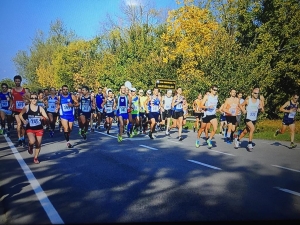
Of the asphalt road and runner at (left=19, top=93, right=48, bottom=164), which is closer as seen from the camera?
the asphalt road

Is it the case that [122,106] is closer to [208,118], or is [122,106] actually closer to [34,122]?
[208,118]

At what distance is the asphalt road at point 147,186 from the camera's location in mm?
4336

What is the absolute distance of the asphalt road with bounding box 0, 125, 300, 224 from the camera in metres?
4.34

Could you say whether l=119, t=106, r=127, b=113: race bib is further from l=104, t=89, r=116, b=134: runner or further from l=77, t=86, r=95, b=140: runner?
l=104, t=89, r=116, b=134: runner

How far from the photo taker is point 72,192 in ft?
17.6

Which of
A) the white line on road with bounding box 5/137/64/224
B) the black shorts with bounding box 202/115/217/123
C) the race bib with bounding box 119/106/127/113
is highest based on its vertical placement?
the race bib with bounding box 119/106/127/113

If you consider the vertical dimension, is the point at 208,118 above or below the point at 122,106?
below

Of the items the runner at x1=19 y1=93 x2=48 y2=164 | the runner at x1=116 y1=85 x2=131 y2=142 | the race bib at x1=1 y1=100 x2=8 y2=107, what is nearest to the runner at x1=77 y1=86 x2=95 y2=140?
the runner at x1=116 y1=85 x2=131 y2=142

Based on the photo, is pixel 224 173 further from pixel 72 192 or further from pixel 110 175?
pixel 72 192

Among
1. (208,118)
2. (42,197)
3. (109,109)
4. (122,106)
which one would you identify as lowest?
(42,197)

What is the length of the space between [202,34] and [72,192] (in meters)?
26.9

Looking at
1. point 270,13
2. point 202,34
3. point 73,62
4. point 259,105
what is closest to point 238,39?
point 270,13

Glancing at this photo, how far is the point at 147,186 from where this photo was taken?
573cm

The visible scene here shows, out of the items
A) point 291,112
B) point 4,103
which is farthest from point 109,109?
point 291,112
